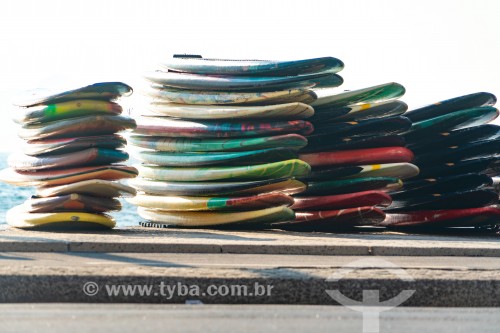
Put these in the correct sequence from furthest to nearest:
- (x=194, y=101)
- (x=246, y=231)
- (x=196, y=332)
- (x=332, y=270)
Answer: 1. (x=194, y=101)
2. (x=246, y=231)
3. (x=332, y=270)
4. (x=196, y=332)

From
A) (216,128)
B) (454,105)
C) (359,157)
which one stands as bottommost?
(359,157)

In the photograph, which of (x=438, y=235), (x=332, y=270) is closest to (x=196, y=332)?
(x=332, y=270)

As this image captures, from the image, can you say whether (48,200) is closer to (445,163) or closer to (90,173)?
(90,173)

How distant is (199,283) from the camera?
323 inches

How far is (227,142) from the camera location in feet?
49.0

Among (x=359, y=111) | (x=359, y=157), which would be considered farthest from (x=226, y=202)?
(x=359, y=111)

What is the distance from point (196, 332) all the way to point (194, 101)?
862 centimetres

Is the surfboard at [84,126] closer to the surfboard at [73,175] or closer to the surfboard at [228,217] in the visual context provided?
the surfboard at [73,175]

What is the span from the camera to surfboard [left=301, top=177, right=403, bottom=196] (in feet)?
48.5

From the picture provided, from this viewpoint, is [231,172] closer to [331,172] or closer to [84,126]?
[331,172]

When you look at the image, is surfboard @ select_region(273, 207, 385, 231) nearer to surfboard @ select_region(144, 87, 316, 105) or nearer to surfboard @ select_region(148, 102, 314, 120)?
surfboard @ select_region(148, 102, 314, 120)

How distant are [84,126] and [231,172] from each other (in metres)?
2.14

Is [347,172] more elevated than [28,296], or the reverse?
[347,172]

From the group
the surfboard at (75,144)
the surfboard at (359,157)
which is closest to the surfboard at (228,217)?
the surfboard at (359,157)
